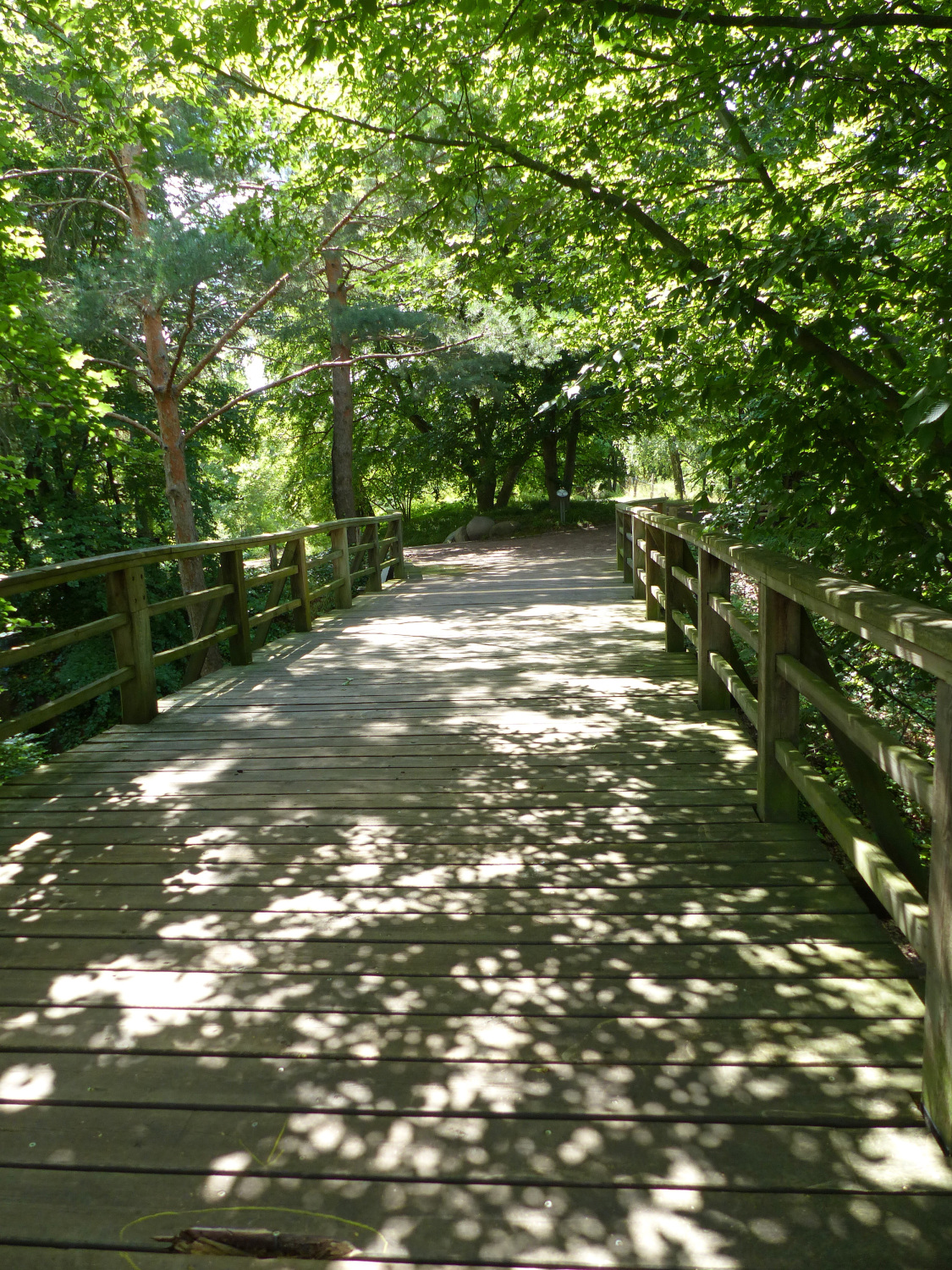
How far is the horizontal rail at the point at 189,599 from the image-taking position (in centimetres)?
512

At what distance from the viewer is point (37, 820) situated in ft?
12.3

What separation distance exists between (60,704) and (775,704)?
3.26m

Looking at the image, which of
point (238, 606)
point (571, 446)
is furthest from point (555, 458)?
point (238, 606)

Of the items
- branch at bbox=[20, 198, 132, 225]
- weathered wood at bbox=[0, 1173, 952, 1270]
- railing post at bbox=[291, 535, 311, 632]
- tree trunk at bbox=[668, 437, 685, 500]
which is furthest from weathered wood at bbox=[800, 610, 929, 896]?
tree trunk at bbox=[668, 437, 685, 500]

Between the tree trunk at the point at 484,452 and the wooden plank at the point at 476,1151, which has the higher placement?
the tree trunk at the point at 484,452

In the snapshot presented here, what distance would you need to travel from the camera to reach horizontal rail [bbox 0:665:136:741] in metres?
3.95

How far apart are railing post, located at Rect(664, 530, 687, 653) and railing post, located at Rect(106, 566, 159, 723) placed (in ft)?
10.5

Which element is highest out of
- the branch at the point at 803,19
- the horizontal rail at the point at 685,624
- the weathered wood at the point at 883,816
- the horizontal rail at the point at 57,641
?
the branch at the point at 803,19

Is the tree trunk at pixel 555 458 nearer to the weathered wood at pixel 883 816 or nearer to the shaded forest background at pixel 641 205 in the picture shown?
the shaded forest background at pixel 641 205

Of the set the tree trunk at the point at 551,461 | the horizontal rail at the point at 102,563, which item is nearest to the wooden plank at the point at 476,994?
the horizontal rail at the point at 102,563

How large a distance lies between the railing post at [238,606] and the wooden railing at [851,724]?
305 cm

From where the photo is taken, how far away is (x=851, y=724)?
7.99 feet

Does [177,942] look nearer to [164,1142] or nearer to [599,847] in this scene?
[164,1142]

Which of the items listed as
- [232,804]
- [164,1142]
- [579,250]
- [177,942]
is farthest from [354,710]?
[164,1142]
